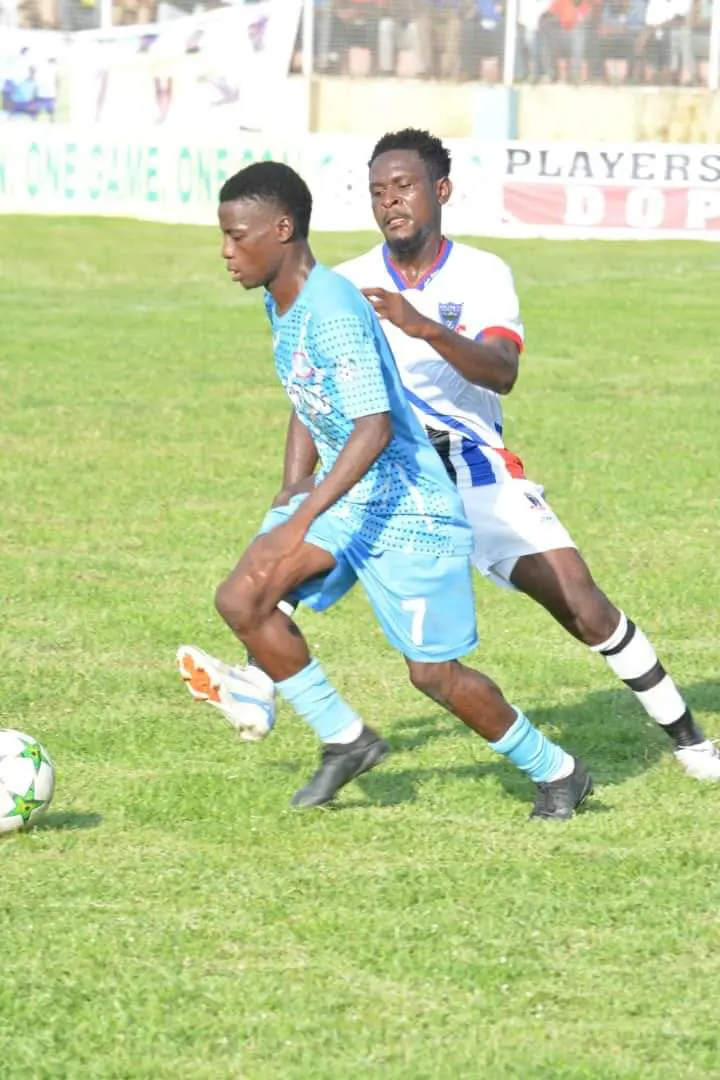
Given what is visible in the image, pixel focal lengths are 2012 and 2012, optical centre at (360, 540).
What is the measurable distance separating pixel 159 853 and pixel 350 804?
837mm

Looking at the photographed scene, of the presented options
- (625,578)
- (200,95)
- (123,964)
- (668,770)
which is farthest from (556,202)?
(123,964)

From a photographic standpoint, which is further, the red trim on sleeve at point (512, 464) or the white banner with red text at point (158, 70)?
the white banner with red text at point (158, 70)

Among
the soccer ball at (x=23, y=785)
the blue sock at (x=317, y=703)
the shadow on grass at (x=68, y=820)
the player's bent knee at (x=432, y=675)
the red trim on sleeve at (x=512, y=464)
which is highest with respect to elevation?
the red trim on sleeve at (x=512, y=464)

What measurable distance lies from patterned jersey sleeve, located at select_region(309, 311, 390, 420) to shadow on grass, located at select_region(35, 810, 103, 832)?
5.55 feet

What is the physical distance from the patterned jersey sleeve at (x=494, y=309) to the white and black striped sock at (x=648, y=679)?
3.69 ft

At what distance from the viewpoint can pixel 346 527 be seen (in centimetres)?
654

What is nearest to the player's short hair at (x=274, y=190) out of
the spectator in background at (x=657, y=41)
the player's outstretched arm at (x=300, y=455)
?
the player's outstretched arm at (x=300, y=455)

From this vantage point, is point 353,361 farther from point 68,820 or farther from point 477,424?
point 68,820

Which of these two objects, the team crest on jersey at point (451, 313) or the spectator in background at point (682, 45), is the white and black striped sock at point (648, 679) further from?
the spectator in background at point (682, 45)

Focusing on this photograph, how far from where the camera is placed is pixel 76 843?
6574mm

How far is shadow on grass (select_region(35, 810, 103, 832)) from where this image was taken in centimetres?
675

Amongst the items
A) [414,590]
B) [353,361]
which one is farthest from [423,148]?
[414,590]

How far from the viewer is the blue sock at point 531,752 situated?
666 centimetres

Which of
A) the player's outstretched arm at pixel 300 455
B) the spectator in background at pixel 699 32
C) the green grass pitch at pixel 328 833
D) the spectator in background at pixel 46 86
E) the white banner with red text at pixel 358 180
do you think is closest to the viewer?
the green grass pitch at pixel 328 833
